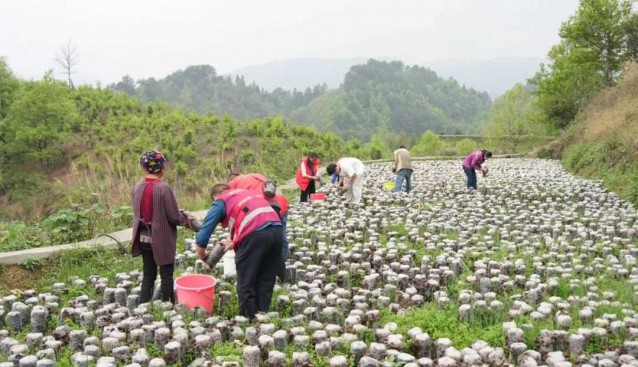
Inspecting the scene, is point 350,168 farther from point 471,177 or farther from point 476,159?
point 471,177

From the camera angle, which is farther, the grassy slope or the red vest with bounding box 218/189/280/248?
the grassy slope

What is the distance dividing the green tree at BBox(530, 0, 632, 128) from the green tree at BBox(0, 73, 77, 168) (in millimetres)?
22870

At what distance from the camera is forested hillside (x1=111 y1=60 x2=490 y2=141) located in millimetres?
88875

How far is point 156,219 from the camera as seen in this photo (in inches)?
196

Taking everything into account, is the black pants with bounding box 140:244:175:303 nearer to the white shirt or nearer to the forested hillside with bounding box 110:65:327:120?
the white shirt

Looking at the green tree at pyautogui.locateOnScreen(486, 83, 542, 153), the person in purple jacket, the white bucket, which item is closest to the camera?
the white bucket

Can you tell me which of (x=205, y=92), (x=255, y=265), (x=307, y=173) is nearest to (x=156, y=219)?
(x=255, y=265)

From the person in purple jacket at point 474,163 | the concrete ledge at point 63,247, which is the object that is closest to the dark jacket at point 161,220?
the concrete ledge at point 63,247

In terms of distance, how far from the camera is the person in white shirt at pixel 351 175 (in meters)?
9.77

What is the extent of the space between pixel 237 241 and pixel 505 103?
41950mm

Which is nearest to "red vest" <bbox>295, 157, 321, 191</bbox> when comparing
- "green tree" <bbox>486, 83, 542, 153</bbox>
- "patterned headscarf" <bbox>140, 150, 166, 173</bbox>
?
"patterned headscarf" <bbox>140, 150, 166, 173</bbox>

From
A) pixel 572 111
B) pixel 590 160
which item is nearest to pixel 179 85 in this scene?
pixel 572 111

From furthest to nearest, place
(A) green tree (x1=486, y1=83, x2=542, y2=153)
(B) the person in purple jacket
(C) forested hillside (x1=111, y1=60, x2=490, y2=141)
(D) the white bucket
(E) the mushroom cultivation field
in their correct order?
1. (C) forested hillside (x1=111, y1=60, x2=490, y2=141)
2. (A) green tree (x1=486, y1=83, x2=542, y2=153)
3. (B) the person in purple jacket
4. (D) the white bucket
5. (E) the mushroom cultivation field

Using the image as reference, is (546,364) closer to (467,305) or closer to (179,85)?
(467,305)
